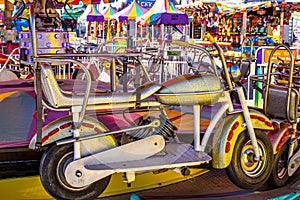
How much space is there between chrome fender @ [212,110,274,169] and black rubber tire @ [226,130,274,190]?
7cm

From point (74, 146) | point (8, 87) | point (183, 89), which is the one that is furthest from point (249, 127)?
point (8, 87)

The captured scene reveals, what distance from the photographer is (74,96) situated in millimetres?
3205

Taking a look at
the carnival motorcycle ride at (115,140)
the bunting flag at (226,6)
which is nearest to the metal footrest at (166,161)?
the carnival motorcycle ride at (115,140)

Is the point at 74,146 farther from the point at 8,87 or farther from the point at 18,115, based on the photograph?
the point at 8,87

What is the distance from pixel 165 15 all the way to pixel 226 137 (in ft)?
29.0

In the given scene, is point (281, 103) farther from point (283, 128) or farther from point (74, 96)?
point (74, 96)

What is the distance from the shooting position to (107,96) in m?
3.25

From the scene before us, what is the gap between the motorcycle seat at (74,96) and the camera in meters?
3.12

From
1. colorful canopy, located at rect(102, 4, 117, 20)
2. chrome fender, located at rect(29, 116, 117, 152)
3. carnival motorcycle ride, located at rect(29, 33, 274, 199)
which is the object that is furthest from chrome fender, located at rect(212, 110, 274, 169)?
colorful canopy, located at rect(102, 4, 117, 20)

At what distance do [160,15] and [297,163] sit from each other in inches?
335

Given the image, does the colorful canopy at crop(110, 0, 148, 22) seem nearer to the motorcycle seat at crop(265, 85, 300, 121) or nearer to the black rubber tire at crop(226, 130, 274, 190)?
the motorcycle seat at crop(265, 85, 300, 121)

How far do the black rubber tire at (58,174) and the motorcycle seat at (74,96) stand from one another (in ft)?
1.11

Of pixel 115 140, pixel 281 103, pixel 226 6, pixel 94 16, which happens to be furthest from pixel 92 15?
pixel 115 140

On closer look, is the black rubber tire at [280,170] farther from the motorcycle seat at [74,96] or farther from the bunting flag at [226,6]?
the bunting flag at [226,6]
